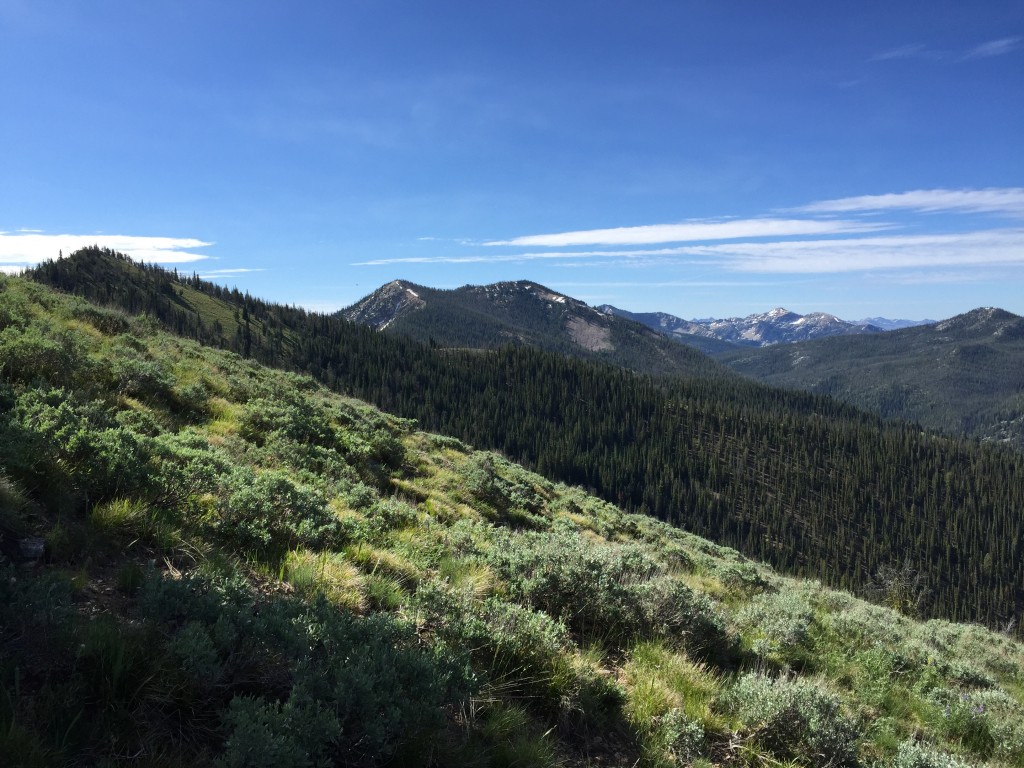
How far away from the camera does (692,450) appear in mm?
161625

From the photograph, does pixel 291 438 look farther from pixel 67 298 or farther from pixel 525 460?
pixel 525 460

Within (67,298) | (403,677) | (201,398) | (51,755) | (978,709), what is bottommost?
(978,709)

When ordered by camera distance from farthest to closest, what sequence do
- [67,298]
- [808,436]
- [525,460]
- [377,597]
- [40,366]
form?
[808,436], [525,460], [67,298], [40,366], [377,597]

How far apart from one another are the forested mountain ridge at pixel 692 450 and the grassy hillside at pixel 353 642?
120 meters

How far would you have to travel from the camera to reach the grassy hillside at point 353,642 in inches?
132

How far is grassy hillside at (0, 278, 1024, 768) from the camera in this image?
3.36 m

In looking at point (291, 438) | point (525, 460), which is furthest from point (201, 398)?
point (525, 460)

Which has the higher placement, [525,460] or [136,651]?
[136,651]

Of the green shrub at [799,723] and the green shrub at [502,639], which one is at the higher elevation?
the green shrub at [502,639]

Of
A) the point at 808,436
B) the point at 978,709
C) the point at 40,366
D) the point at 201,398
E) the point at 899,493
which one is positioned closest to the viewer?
the point at 978,709

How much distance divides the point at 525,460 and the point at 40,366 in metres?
132

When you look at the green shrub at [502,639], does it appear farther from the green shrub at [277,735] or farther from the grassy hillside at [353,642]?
the green shrub at [277,735]

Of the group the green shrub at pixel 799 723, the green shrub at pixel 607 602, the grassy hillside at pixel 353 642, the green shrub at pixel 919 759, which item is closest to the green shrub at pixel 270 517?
the grassy hillside at pixel 353 642

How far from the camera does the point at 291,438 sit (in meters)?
12.9
